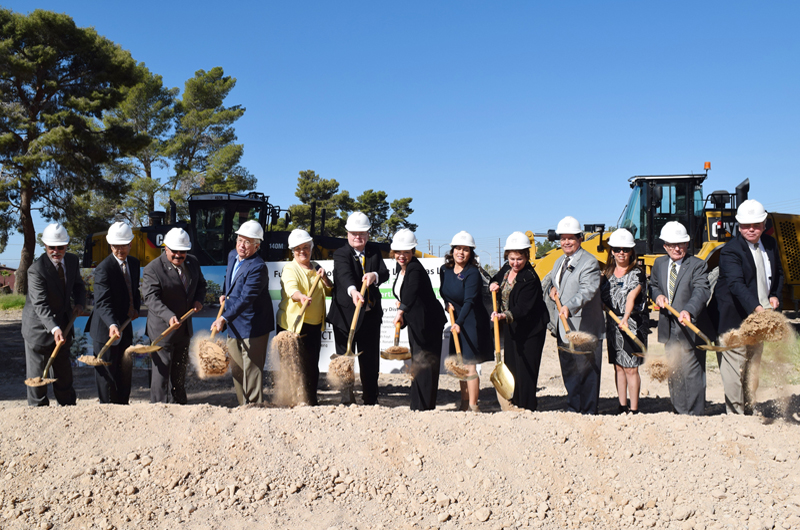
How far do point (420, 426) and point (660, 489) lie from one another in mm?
1484

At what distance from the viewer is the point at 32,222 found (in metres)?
19.5

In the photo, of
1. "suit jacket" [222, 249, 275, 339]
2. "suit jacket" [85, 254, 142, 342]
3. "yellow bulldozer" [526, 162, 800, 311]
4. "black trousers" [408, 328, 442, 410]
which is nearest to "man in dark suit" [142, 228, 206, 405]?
"suit jacket" [85, 254, 142, 342]

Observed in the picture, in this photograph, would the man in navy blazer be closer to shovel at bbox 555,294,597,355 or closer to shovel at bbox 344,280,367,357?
shovel at bbox 344,280,367,357

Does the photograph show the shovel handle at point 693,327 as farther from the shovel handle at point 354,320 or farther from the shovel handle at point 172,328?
the shovel handle at point 172,328

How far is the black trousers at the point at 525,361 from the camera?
466cm

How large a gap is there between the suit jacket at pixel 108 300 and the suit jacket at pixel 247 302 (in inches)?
34.6

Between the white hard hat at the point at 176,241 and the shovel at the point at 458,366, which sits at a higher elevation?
the white hard hat at the point at 176,241

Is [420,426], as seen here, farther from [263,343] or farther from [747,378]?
[747,378]

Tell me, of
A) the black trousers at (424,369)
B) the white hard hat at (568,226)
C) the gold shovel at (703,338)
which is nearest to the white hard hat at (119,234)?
the black trousers at (424,369)

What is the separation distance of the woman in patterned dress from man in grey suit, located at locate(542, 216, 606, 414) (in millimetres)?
183

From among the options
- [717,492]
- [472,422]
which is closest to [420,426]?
[472,422]

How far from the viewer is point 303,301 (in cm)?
468

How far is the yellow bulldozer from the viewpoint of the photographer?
33.4ft

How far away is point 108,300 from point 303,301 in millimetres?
1564
